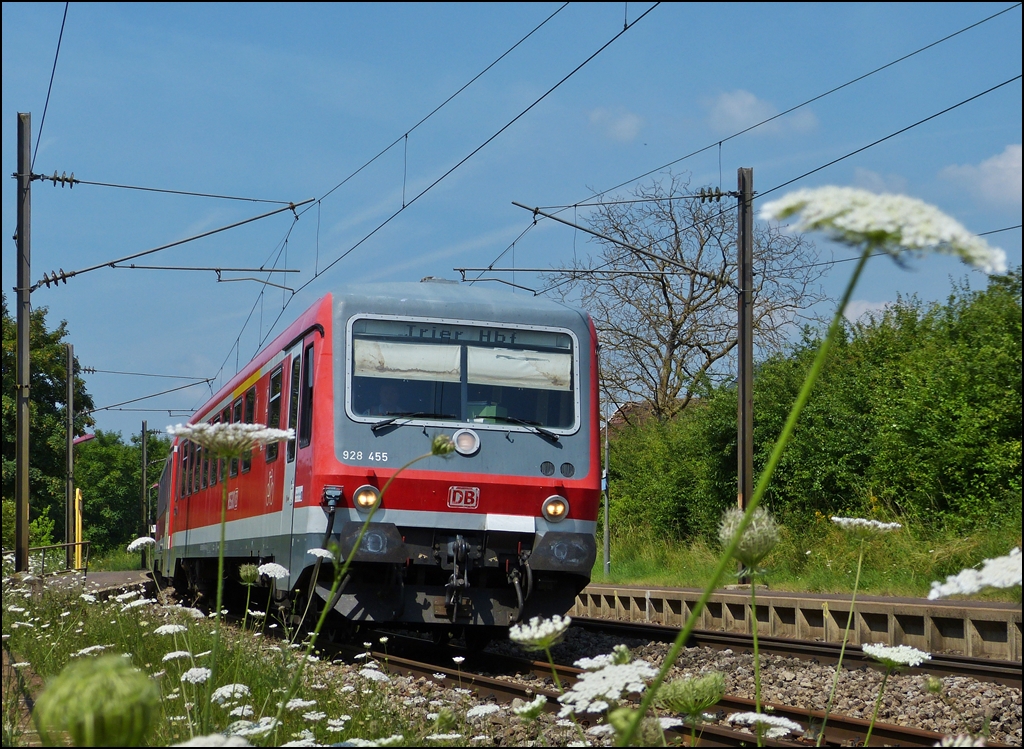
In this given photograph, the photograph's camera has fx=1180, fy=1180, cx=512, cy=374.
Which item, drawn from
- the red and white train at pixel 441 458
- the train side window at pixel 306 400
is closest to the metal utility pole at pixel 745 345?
the red and white train at pixel 441 458

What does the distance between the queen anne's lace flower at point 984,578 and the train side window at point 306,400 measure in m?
8.75

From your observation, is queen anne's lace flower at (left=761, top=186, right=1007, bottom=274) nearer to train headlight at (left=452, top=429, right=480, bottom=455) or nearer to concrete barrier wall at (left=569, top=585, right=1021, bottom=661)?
train headlight at (left=452, top=429, right=480, bottom=455)

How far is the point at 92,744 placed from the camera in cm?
170

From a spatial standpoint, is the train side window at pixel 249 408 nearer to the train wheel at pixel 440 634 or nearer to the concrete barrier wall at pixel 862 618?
the train wheel at pixel 440 634

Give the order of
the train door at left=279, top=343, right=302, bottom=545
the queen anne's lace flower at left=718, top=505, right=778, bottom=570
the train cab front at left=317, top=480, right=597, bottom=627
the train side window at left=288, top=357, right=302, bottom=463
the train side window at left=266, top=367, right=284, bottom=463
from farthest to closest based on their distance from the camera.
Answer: the train side window at left=266, top=367, right=284, bottom=463, the train side window at left=288, top=357, right=302, bottom=463, the train door at left=279, top=343, right=302, bottom=545, the train cab front at left=317, top=480, right=597, bottom=627, the queen anne's lace flower at left=718, top=505, right=778, bottom=570

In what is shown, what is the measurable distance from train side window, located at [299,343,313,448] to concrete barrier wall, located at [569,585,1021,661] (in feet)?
19.4

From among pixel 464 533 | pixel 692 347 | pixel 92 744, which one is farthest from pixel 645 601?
pixel 692 347

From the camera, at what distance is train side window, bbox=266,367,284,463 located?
1202 cm

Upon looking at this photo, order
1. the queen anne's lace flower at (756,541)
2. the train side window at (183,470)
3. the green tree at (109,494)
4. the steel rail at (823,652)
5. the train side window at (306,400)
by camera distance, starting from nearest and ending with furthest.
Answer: the queen anne's lace flower at (756,541), the steel rail at (823,652), the train side window at (306,400), the train side window at (183,470), the green tree at (109,494)

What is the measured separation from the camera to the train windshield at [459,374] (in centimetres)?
1052

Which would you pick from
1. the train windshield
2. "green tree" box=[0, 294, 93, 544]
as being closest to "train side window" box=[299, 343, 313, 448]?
the train windshield

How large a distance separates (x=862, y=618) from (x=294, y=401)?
6288mm

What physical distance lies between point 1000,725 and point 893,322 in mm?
17928

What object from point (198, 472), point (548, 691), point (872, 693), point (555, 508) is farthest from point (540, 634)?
point (198, 472)
